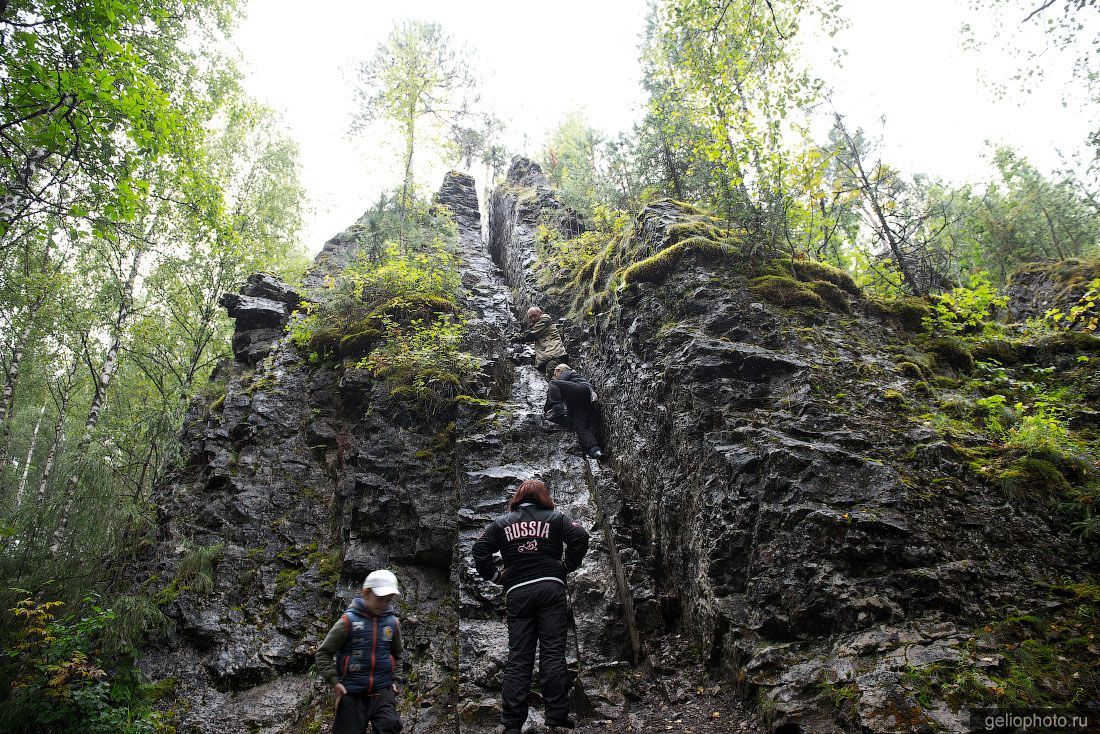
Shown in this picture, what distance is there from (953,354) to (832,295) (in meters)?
1.96

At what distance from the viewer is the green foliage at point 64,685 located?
6.16 metres

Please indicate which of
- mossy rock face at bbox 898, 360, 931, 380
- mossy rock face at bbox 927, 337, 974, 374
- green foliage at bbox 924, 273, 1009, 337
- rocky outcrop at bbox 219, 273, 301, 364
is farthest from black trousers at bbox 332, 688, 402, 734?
rocky outcrop at bbox 219, 273, 301, 364

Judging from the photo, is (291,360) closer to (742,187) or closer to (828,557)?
(742,187)

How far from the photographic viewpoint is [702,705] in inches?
218

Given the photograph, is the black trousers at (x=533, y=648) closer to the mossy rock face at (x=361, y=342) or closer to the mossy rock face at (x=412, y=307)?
the mossy rock face at (x=361, y=342)

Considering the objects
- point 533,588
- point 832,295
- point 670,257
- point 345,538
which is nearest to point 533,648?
point 533,588

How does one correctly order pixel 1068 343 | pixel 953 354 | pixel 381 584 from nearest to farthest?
1. pixel 381 584
2. pixel 1068 343
3. pixel 953 354

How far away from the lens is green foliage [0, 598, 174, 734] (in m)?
6.16

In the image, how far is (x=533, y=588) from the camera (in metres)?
5.28

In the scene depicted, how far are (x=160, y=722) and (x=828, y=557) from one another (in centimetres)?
909

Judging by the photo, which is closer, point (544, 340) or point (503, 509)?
point (503, 509)

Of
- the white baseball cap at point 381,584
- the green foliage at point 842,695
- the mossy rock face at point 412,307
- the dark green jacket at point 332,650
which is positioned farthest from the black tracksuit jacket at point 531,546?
the mossy rock face at point 412,307

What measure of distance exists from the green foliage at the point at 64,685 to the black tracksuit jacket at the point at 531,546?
5.44 m

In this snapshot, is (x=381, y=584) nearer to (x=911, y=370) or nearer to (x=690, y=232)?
(x=911, y=370)
